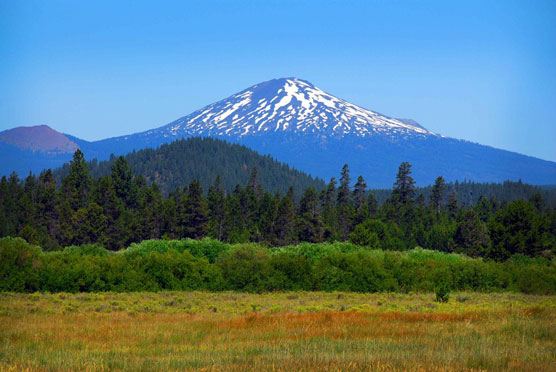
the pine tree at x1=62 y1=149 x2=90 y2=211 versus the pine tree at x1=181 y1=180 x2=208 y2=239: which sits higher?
the pine tree at x1=62 y1=149 x2=90 y2=211

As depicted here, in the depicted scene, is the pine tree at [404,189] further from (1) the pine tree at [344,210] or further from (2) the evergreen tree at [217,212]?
(2) the evergreen tree at [217,212]

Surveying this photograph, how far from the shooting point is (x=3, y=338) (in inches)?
639

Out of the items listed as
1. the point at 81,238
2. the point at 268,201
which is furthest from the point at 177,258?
the point at 268,201

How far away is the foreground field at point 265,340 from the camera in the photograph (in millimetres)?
12438

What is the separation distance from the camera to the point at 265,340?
641 inches

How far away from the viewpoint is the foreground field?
40.8 feet

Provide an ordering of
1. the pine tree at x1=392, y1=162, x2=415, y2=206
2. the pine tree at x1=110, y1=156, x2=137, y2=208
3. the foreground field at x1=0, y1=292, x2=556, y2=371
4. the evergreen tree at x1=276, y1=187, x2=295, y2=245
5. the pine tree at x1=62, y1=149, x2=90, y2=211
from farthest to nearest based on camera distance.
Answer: the pine tree at x1=392, y1=162, x2=415, y2=206 < the pine tree at x1=110, y1=156, x2=137, y2=208 < the pine tree at x1=62, y1=149, x2=90, y2=211 < the evergreen tree at x1=276, y1=187, x2=295, y2=245 < the foreground field at x1=0, y1=292, x2=556, y2=371

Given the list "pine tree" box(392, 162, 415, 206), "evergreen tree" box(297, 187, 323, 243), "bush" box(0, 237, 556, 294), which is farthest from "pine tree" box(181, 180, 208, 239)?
"bush" box(0, 237, 556, 294)

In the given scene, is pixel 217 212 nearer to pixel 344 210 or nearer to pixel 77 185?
pixel 344 210

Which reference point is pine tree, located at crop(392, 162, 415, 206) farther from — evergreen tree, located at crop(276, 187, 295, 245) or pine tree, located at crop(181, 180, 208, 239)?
pine tree, located at crop(181, 180, 208, 239)

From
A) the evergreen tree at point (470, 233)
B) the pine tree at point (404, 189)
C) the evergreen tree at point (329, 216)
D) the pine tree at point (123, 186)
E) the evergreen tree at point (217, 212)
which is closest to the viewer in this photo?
the evergreen tree at point (470, 233)

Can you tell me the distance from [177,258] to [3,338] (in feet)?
77.3

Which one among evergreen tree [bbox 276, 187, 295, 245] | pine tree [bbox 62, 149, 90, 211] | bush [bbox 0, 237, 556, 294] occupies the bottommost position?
bush [bbox 0, 237, 556, 294]

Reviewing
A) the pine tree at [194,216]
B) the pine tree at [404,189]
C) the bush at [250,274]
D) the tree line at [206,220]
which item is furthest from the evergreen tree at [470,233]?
the bush at [250,274]
